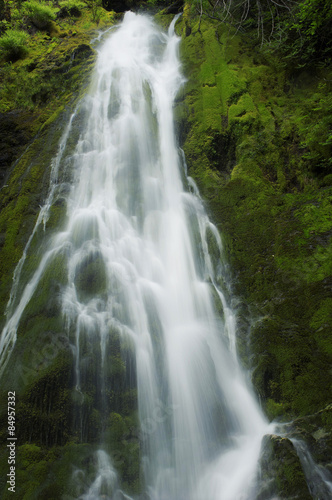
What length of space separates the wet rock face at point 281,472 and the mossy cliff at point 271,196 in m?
0.39

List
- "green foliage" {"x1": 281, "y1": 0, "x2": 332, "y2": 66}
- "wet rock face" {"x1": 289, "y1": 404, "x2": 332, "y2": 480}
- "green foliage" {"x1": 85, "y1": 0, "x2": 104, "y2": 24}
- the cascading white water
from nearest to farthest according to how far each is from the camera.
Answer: "wet rock face" {"x1": 289, "y1": 404, "x2": 332, "y2": 480}, the cascading white water, "green foliage" {"x1": 281, "y1": 0, "x2": 332, "y2": 66}, "green foliage" {"x1": 85, "y1": 0, "x2": 104, "y2": 24}

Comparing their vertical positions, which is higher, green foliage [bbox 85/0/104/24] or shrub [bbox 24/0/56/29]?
green foliage [bbox 85/0/104/24]

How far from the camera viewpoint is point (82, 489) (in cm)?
379

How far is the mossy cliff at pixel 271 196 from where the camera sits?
14.8 ft

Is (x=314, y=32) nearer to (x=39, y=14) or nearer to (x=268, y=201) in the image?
(x=268, y=201)

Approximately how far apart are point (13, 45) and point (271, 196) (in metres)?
12.3

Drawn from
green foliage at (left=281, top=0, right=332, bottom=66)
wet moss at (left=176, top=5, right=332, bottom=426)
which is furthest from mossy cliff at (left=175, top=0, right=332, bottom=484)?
green foliage at (left=281, top=0, right=332, bottom=66)

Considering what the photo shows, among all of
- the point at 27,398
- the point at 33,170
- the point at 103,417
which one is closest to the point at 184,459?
the point at 103,417

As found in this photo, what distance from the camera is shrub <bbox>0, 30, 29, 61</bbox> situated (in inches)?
447

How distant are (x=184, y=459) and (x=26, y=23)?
1807 centimetres

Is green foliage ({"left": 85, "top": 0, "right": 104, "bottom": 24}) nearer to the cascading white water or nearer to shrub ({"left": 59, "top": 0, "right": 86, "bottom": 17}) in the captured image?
shrub ({"left": 59, "top": 0, "right": 86, "bottom": 17})

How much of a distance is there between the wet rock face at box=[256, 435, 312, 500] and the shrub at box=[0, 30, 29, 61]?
1528 cm

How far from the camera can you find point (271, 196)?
6.34 m

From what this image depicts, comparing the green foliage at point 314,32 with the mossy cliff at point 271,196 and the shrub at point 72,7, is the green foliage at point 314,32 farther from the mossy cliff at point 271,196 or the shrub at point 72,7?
the shrub at point 72,7
